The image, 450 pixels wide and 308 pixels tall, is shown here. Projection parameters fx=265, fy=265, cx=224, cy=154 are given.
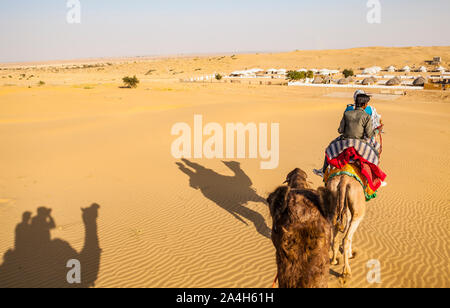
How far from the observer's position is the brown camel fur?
208cm

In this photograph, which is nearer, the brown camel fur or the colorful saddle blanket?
the brown camel fur

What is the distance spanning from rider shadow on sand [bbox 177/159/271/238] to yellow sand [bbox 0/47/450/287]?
0.22 feet

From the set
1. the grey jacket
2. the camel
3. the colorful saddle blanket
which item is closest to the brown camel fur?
the camel

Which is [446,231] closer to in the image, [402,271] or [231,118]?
[402,271]

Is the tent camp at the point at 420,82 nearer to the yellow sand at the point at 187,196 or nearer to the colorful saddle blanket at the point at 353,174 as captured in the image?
the yellow sand at the point at 187,196

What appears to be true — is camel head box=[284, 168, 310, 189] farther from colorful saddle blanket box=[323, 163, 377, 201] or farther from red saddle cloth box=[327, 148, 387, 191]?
red saddle cloth box=[327, 148, 387, 191]

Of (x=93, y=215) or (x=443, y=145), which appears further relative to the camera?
(x=443, y=145)

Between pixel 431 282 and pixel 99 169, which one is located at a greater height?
pixel 99 169

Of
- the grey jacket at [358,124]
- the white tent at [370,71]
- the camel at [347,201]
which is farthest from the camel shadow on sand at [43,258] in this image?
the white tent at [370,71]

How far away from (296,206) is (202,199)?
7213 millimetres

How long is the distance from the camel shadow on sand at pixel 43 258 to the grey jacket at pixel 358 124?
20.7 ft

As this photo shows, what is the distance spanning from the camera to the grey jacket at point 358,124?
575 centimetres

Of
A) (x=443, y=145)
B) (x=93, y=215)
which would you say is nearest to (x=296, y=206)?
(x=93, y=215)
